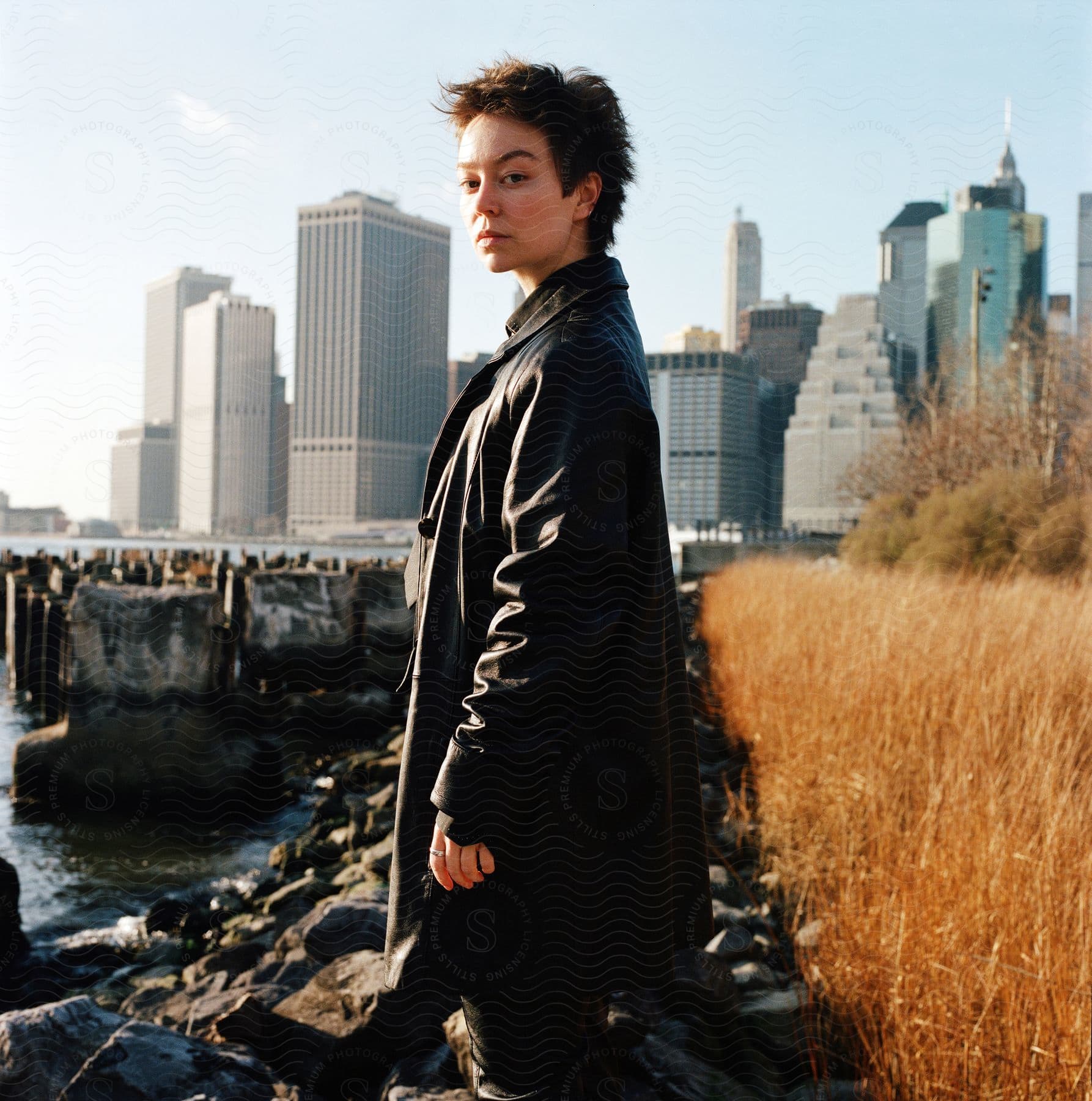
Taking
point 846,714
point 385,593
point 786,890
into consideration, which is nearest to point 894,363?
point 385,593

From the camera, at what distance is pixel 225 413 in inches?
137

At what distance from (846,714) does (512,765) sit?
7.89 feet

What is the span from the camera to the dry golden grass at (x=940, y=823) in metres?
1.61

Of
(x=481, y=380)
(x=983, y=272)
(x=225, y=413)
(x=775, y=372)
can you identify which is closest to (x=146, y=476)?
(x=225, y=413)

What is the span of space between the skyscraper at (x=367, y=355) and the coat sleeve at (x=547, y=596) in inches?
60.5

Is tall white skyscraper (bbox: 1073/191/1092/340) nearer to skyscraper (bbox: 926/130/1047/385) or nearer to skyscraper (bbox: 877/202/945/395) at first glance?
skyscraper (bbox: 877/202/945/395)

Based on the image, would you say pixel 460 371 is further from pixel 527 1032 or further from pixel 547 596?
pixel 527 1032

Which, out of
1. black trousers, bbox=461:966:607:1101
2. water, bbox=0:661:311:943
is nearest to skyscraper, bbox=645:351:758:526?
water, bbox=0:661:311:943

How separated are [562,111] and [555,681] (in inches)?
28.6

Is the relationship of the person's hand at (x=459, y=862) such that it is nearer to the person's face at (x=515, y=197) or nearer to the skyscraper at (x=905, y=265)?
the person's face at (x=515, y=197)

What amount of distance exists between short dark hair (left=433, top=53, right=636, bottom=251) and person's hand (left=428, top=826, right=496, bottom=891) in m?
0.82

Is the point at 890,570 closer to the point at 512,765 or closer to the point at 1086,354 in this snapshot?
the point at 1086,354

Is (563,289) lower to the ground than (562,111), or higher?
lower

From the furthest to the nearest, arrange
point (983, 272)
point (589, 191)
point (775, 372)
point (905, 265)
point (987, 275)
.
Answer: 1. point (987, 275)
2. point (983, 272)
3. point (775, 372)
4. point (905, 265)
5. point (589, 191)
